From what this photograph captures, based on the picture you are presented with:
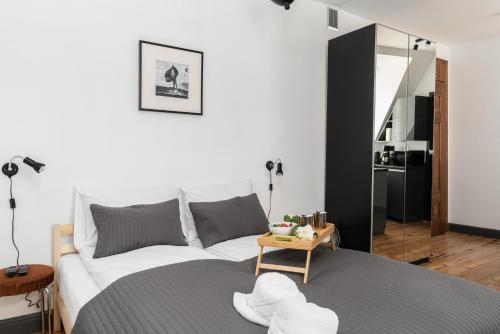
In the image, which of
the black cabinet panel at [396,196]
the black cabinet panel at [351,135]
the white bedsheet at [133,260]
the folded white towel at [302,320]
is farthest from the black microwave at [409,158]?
the folded white towel at [302,320]

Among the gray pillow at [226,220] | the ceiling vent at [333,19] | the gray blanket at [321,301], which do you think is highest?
the ceiling vent at [333,19]

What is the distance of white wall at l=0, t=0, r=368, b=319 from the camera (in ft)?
7.47

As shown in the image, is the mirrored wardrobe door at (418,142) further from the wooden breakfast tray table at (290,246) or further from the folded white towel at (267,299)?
the folded white towel at (267,299)

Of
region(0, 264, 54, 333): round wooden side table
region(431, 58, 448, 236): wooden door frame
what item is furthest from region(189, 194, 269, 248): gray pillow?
region(431, 58, 448, 236): wooden door frame

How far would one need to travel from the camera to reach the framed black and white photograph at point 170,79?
2676 mm

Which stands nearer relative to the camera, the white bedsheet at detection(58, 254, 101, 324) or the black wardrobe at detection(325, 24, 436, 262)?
the white bedsheet at detection(58, 254, 101, 324)

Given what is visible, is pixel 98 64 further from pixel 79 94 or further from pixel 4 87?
pixel 4 87

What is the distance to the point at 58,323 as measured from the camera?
7.67 feet

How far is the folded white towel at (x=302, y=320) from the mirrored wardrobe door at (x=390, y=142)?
236 centimetres

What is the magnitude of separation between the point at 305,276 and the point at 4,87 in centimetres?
210

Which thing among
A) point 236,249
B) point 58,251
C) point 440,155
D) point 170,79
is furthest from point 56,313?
point 440,155

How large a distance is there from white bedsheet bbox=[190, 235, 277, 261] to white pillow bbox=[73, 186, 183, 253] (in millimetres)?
506

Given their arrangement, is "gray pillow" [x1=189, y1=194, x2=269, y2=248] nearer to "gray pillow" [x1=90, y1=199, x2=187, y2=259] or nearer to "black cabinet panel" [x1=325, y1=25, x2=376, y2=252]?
"gray pillow" [x1=90, y1=199, x2=187, y2=259]

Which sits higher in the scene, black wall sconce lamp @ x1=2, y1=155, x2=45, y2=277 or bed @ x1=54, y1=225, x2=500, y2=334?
black wall sconce lamp @ x1=2, y1=155, x2=45, y2=277
